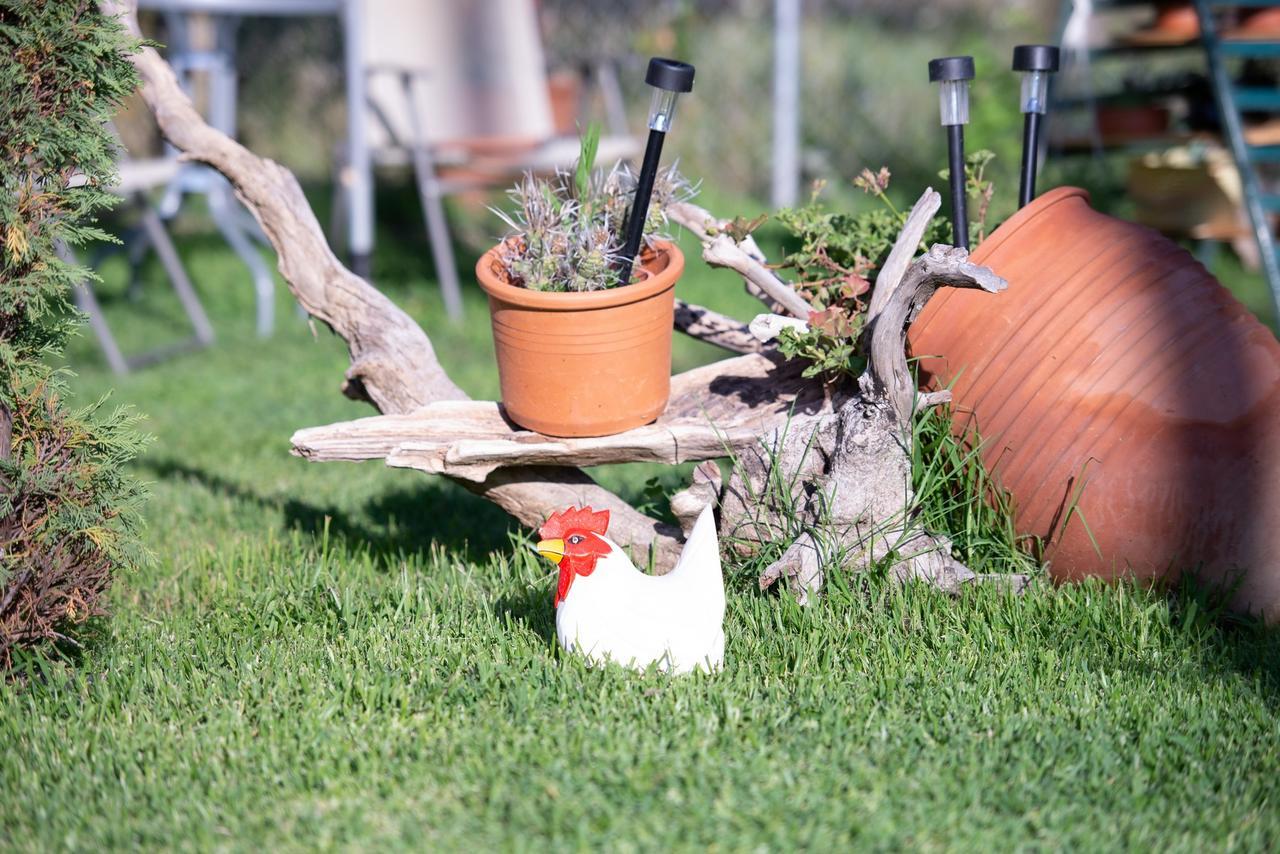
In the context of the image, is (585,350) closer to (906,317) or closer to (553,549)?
(553,549)

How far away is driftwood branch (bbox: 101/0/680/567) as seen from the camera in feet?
9.58

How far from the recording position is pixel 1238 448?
2520 millimetres

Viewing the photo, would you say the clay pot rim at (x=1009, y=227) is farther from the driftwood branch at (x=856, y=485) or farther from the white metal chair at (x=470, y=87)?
the white metal chair at (x=470, y=87)

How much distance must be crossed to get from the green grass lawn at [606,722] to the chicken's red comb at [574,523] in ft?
0.97

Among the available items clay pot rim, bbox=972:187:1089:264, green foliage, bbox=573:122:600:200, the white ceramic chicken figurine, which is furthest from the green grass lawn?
green foliage, bbox=573:122:600:200

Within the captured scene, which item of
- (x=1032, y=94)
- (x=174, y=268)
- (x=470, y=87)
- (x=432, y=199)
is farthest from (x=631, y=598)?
(x=470, y=87)

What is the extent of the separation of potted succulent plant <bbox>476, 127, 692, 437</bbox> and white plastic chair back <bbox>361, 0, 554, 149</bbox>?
419 cm

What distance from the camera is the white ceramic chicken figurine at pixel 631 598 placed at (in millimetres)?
2367

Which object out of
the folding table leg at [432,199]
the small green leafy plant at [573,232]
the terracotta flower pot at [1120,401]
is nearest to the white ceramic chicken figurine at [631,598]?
the small green leafy plant at [573,232]

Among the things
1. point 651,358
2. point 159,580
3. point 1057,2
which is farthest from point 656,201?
point 1057,2

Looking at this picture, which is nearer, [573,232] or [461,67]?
[573,232]

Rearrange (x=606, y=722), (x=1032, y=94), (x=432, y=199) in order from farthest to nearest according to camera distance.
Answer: (x=432, y=199) → (x=1032, y=94) → (x=606, y=722)

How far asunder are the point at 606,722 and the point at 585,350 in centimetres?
83

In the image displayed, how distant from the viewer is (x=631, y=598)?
93.4 inches
